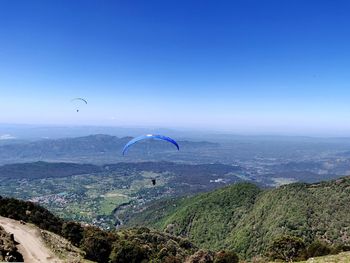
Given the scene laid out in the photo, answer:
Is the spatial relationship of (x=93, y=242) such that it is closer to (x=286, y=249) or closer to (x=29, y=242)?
(x=29, y=242)

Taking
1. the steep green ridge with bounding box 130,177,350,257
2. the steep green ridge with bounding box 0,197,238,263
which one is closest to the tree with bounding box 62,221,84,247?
the steep green ridge with bounding box 0,197,238,263

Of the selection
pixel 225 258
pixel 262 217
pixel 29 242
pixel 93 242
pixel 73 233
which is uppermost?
pixel 29 242

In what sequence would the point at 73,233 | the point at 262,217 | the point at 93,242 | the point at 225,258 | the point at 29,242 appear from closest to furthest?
the point at 29,242 < the point at 93,242 < the point at 225,258 < the point at 73,233 < the point at 262,217

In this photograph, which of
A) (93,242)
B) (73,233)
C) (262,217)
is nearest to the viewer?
(93,242)

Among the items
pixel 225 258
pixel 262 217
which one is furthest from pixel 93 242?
pixel 262 217

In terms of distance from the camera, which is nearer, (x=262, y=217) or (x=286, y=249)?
(x=286, y=249)

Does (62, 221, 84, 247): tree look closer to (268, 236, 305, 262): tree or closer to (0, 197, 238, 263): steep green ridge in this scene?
(0, 197, 238, 263): steep green ridge

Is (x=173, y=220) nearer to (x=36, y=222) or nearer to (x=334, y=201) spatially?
(x=334, y=201)
